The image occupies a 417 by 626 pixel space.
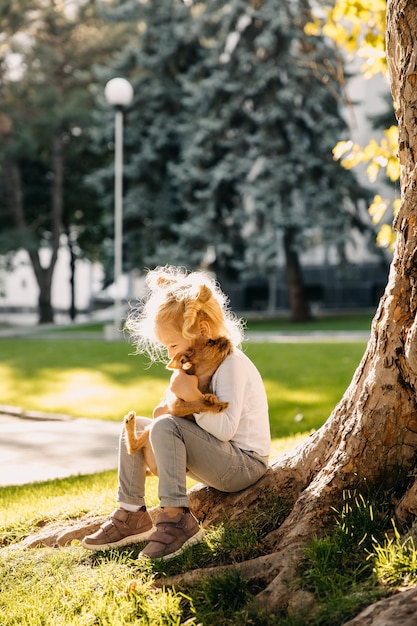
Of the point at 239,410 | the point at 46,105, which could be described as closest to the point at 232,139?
the point at 46,105

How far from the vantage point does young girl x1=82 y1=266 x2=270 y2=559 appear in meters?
3.57

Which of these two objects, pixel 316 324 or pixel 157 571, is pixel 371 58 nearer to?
pixel 157 571

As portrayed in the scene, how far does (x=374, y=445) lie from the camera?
330cm

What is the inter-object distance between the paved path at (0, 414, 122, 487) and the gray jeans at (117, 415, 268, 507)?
2.19m

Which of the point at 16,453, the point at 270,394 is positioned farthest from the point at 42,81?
the point at 16,453

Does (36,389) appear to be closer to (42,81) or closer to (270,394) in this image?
(270,394)

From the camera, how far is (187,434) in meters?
3.62

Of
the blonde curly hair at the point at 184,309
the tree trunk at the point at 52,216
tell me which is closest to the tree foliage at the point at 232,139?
the tree trunk at the point at 52,216

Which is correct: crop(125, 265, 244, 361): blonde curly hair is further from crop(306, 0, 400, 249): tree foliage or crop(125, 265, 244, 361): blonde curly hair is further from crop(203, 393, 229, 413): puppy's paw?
crop(306, 0, 400, 249): tree foliage

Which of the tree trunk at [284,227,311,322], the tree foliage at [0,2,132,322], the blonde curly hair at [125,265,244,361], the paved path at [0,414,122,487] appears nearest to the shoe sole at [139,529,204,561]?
the blonde curly hair at [125,265,244,361]

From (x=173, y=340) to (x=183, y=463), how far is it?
1.82ft

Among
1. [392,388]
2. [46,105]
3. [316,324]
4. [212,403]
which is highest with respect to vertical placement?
[46,105]

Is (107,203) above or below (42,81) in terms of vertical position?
below

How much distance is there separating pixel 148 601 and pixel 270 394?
6591 millimetres
